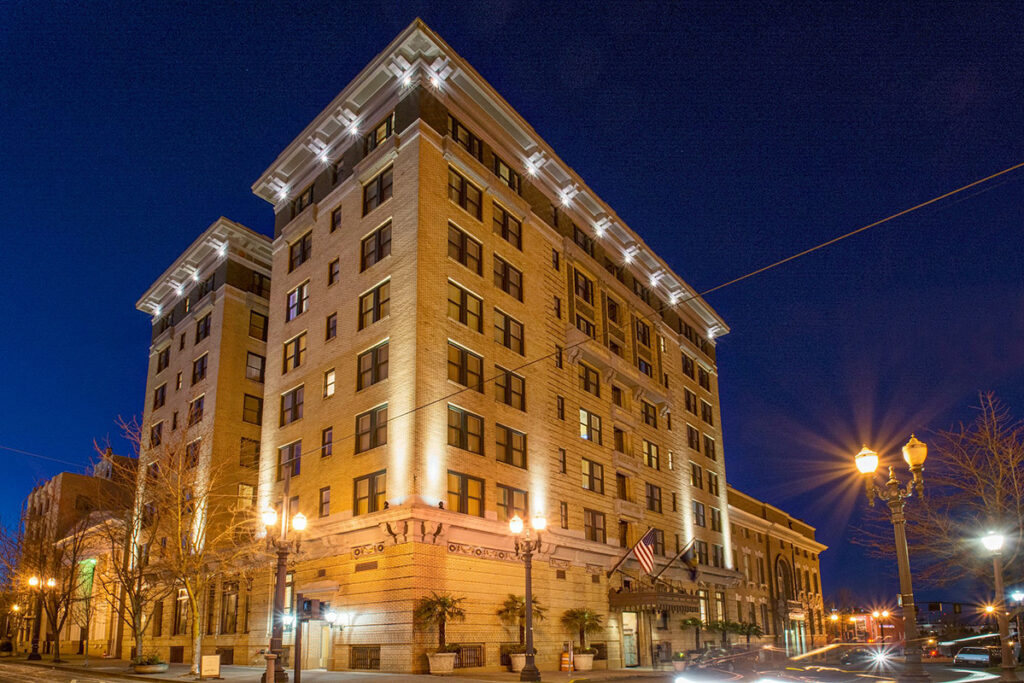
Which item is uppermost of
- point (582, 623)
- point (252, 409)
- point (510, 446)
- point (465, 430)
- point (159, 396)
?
point (159, 396)

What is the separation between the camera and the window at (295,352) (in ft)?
141

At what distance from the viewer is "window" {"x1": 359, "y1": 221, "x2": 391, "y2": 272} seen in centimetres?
3847

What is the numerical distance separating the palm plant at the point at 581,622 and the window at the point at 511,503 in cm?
561

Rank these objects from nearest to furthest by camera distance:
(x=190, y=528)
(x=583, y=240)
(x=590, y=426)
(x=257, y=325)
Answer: (x=190, y=528) → (x=590, y=426) → (x=583, y=240) → (x=257, y=325)

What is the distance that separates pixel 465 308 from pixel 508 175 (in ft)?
33.4

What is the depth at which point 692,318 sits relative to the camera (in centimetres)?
6906

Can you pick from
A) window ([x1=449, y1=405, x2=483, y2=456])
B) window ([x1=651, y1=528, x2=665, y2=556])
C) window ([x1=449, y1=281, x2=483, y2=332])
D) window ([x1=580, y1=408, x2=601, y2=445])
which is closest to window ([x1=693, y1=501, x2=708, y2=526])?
window ([x1=651, y1=528, x2=665, y2=556])

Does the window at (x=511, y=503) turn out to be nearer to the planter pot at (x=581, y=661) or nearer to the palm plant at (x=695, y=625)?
the planter pot at (x=581, y=661)

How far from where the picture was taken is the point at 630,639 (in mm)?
47312

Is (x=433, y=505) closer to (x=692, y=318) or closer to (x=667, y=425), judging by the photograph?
(x=667, y=425)

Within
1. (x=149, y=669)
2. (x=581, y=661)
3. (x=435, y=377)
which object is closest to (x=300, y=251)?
(x=435, y=377)

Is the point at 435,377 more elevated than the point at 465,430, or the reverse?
the point at 435,377

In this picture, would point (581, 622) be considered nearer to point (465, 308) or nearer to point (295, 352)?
point (465, 308)

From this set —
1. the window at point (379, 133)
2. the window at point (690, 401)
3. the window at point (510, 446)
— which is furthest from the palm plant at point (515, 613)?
the window at point (690, 401)
